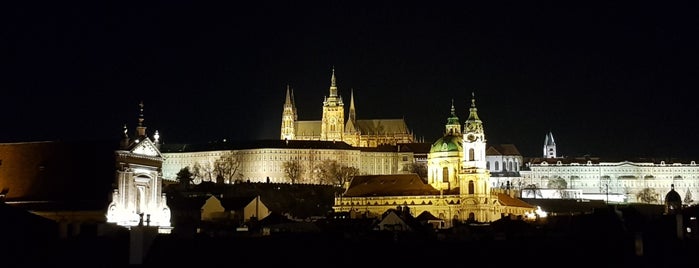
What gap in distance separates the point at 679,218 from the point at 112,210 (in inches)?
874

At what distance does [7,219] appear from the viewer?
40.8 metres

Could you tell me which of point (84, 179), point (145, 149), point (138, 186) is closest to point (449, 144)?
point (145, 149)

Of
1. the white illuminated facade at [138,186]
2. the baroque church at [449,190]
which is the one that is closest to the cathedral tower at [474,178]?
the baroque church at [449,190]

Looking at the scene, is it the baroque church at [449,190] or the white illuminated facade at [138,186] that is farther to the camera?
the baroque church at [449,190]

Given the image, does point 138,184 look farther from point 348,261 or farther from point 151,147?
point 348,261

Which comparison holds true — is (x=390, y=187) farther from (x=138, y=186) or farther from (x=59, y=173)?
(x=59, y=173)

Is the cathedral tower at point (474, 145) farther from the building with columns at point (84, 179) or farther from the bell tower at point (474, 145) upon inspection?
the building with columns at point (84, 179)

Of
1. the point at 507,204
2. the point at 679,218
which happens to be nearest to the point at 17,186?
the point at 679,218

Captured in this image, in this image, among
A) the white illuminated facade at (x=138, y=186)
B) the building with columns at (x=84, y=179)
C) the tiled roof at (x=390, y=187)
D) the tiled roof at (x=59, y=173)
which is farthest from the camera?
the tiled roof at (x=390, y=187)

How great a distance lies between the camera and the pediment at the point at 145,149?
163 ft

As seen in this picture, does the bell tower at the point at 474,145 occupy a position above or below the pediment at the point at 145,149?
above

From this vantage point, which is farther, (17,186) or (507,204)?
(507,204)

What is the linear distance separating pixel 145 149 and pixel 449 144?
90.9m

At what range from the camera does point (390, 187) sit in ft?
456
